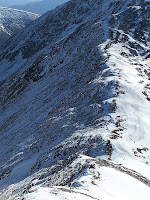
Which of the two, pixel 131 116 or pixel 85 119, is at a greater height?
pixel 85 119

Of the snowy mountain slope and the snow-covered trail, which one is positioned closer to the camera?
the snowy mountain slope

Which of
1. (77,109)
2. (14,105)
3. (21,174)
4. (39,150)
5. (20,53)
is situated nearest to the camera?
(21,174)

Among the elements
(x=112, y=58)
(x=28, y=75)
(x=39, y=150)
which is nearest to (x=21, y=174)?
(x=39, y=150)

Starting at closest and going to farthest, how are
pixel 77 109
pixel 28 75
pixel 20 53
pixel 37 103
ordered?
pixel 77 109 < pixel 37 103 < pixel 28 75 < pixel 20 53

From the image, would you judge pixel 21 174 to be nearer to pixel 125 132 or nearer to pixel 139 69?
pixel 125 132

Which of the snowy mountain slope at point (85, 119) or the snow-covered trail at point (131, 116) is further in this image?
the snow-covered trail at point (131, 116)

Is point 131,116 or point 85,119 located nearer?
point 131,116

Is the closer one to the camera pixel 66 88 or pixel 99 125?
pixel 99 125

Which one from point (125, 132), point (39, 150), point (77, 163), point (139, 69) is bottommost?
point (139, 69)
